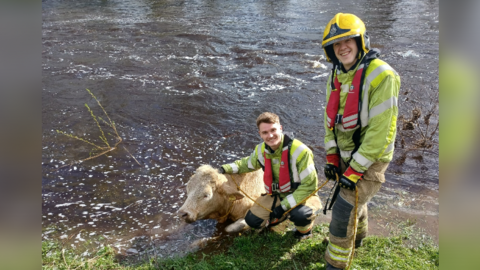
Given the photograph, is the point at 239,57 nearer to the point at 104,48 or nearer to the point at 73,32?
the point at 104,48

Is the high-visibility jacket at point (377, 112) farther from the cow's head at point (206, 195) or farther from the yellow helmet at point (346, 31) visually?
the cow's head at point (206, 195)

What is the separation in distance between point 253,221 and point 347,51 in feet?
10.0

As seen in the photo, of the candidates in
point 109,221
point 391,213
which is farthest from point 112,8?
point 391,213

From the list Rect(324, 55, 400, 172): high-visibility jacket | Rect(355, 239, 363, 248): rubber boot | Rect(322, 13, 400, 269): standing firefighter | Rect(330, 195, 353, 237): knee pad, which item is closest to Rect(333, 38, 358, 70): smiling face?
Rect(322, 13, 400, 269): standing firefighter

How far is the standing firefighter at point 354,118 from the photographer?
13.7ft

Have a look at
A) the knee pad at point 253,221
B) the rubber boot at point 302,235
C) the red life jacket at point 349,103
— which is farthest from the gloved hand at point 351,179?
the knee pad at point 253,221

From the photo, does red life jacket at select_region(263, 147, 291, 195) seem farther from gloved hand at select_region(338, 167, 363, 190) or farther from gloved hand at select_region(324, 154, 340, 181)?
gloved hand at select_region(338, 167, 363, 190)

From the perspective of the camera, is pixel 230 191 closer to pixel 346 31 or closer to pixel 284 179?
pixel 284 179

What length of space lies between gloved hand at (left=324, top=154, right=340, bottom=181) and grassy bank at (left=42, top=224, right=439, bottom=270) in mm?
1291

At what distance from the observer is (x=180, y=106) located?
1162cm

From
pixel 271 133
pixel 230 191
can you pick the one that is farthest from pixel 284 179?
pixel 230 191

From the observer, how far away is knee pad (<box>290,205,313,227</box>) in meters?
5.52
